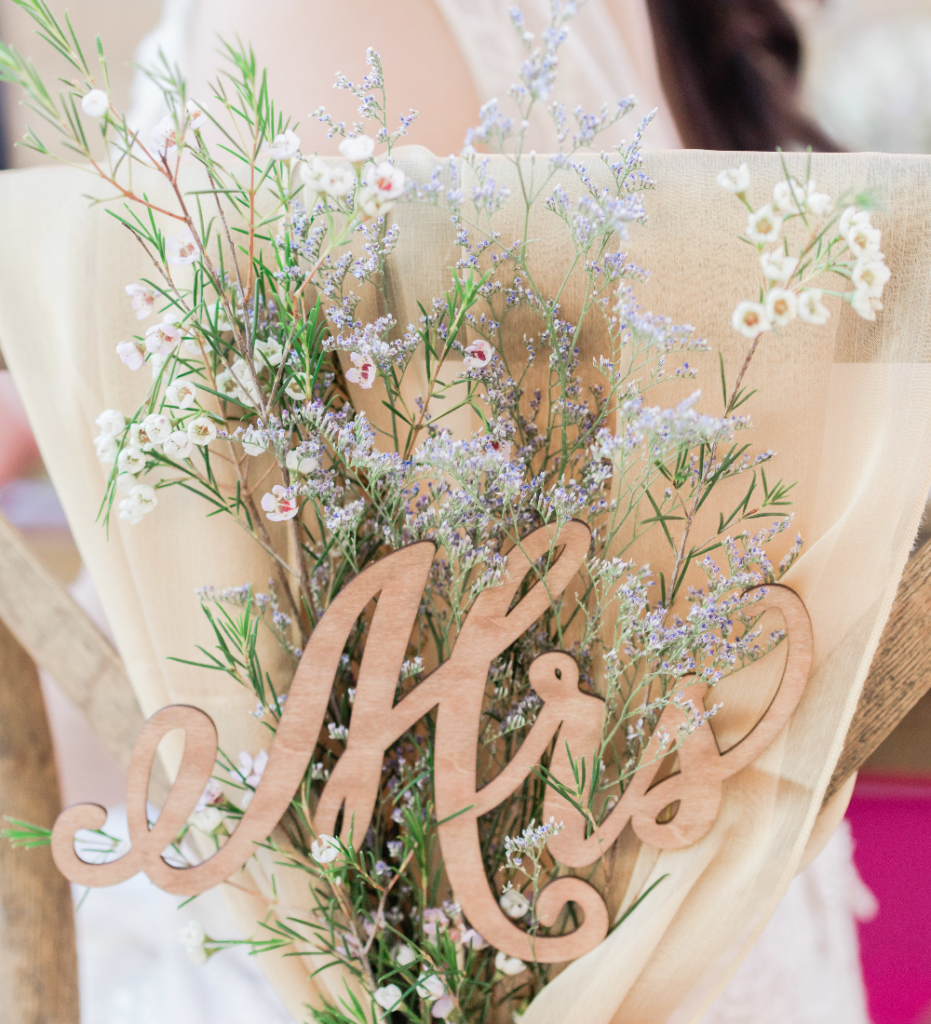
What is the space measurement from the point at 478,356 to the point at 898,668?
39 cm

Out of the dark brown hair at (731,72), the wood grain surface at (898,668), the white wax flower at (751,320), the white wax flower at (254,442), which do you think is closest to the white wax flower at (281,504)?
the white wax flower at (254,442)

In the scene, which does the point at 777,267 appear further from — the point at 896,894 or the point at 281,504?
the point at 896,894

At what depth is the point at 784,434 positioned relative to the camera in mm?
495

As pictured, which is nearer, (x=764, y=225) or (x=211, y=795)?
(x=764, y=225)

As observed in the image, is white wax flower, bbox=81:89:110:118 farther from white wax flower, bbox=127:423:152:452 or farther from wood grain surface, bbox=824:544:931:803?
wood grain surface, bbox=824:544:931:803

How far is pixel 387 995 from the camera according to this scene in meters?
0.53

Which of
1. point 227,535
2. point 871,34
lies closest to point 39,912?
point 227,535

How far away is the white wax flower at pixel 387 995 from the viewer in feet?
1.72

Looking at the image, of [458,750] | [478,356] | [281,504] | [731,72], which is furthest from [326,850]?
[731,72]

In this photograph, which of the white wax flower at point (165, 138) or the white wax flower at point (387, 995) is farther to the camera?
the white wax flower at point (387, 995)

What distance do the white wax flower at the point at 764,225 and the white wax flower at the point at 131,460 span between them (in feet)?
1.18

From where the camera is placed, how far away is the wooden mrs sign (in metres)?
0.48

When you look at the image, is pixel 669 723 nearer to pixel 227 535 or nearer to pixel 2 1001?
pixel 227 535

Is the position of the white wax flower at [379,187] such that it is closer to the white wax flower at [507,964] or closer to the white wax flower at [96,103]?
the white wax flower at [96,103]
